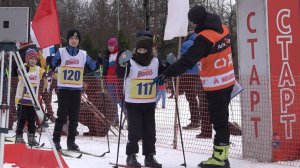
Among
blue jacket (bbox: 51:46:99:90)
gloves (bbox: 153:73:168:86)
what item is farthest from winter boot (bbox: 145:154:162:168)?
blue jacket (bbox: 51:46:99:90)

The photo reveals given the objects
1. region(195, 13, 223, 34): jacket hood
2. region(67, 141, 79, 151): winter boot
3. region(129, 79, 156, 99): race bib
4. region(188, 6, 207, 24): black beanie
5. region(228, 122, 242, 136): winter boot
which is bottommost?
region(67, 141, 79, 151): winter boot

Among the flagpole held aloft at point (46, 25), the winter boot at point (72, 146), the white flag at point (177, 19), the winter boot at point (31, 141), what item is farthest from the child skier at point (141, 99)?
the flagpole held aloft at point (46, 25)

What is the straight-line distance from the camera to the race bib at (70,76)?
22.8ft

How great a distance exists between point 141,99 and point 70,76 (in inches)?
63.6

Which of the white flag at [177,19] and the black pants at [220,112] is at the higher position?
the white flag at [177,19]

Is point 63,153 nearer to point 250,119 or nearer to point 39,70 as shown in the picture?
point 39,70

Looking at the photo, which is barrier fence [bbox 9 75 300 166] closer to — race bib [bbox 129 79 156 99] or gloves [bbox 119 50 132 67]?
race bib [bbox 129 79 156 99]

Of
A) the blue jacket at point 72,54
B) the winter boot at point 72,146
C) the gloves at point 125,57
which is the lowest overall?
the winter boot at point 72,146

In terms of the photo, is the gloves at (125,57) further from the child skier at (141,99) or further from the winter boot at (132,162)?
the winter boot at (132,162)

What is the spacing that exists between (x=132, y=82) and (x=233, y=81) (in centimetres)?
119

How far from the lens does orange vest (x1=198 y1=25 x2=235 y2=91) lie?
5438 mm

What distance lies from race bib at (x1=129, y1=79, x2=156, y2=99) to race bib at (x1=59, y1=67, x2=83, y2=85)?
57.6 inches

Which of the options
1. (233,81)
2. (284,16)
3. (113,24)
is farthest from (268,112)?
(113,24)

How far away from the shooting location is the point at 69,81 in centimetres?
695
